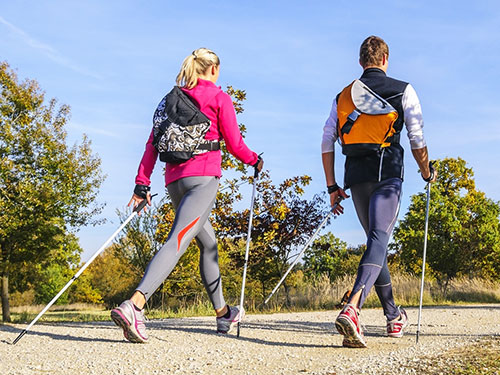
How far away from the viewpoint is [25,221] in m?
17.8

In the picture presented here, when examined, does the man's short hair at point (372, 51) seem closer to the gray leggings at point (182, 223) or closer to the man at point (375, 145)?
the man at point (375, 145)

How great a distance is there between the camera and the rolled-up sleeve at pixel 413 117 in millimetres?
4719

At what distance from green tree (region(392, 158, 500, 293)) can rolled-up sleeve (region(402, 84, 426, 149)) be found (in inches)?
877

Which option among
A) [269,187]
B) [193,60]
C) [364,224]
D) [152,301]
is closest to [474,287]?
[269,187]

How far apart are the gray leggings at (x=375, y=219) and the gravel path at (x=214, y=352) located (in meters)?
0.59

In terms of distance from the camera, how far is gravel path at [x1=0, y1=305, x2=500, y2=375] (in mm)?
3719

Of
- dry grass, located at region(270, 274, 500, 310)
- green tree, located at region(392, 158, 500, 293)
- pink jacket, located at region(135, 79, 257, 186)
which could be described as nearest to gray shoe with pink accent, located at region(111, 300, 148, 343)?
pink jacket, located at region(135, 79, 257, 186)

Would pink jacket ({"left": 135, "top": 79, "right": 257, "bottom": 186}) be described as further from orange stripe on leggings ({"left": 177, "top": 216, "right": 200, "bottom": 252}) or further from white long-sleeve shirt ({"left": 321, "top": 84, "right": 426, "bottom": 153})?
white long-sleeve shirt ({"left": 321, "top": 84, "right": 426, "bottom": 153})

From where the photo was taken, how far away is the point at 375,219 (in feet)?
15.3

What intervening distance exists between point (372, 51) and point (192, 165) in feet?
Answer: 6.35

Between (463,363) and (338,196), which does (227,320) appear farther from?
(463,363)

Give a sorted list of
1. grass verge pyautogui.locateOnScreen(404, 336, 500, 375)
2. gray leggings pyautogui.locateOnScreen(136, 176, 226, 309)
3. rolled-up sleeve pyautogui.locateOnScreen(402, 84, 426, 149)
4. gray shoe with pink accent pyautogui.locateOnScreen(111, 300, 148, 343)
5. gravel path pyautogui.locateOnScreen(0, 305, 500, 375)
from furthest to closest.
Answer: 1. rolled-up sleeve pyautogui.locateOnScreen(402, 84, 426, 149)
2. gray leggings pyautogui.locateOnScreen(136, 176, 226, 309)
3. gray shoe with pink accent pyautogui.locateOnScreen(111, 300, 148, 343)
4. gravel path pyautogui.locateOnScreen(0, 305, 500, 375)
5. grass verge pyautogui.locateOnScreen(404, 336, 500, 375)

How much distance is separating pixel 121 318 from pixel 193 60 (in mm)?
2354

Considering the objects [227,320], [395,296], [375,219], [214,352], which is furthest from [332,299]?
[214,352]
